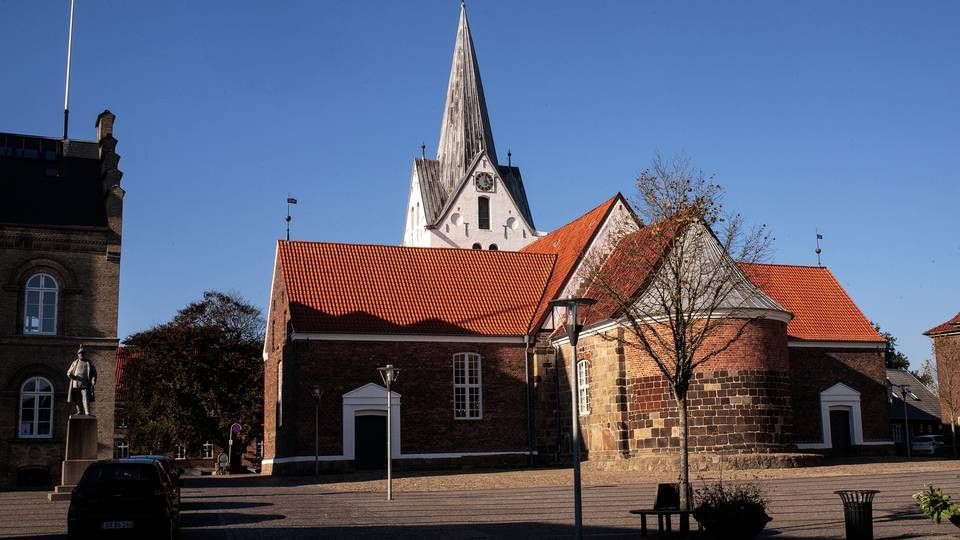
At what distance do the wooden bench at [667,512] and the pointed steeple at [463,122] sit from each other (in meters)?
43.2

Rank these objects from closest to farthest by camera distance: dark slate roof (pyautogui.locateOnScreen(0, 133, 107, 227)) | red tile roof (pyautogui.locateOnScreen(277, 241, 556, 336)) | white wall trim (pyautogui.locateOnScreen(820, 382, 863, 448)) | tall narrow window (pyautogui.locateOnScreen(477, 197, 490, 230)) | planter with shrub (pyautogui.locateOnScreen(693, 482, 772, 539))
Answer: planter with shrub (pyautogui.locateOnScreen(693, 482, 772, 539)) < dark slate roof (pyautogui.locateOnScreen(0, 133, 107, 227)) < red tile roof (pyautogui.locateOnScreen(277, 241, 556, 336)) < white wall trim (pyautogui.locateOnScreen(820, 382, 863, 448)) < tall narrow window (pyautogui.locateOnScreen(477, 197, 490, 230))

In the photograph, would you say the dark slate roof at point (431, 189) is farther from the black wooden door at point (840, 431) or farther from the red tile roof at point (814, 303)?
the black wooden door at point (840, 431)

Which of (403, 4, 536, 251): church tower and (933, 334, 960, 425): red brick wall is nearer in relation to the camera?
(933, 334, 960, 425): red brick wall

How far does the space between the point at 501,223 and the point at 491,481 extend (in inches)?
1193

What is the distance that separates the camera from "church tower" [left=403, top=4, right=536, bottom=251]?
5822 cm

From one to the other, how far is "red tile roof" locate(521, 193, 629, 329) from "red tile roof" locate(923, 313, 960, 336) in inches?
858

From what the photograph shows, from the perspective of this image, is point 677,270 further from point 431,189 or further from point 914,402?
point 914,402

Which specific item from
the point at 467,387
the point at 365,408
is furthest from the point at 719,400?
the point at 365,408

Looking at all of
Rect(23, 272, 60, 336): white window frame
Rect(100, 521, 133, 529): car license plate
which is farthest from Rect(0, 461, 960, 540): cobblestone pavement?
Rect(23, 272, 60, 336): white window frame

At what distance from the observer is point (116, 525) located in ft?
51.8

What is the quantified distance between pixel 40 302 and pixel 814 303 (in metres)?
31.9

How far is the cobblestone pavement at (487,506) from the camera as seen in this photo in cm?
1780

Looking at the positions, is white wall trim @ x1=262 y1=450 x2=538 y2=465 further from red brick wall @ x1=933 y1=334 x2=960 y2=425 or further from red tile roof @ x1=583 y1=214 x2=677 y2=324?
red brick wall @ x1=933 y1=334 x2=960 y2=425

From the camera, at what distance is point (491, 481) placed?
98.5 feet
